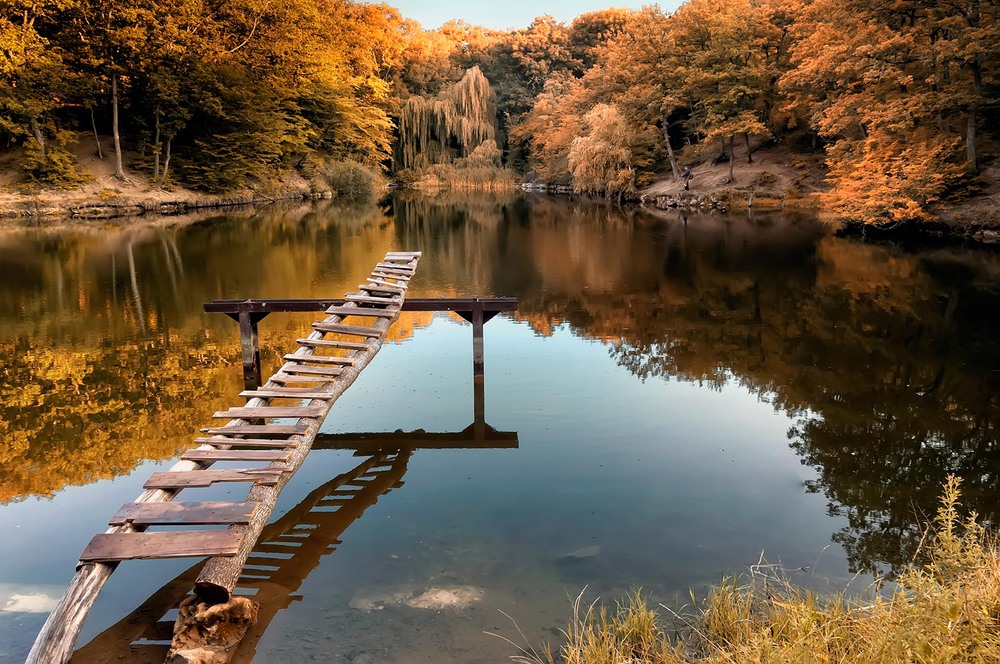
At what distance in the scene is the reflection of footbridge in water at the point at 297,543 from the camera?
166 inches

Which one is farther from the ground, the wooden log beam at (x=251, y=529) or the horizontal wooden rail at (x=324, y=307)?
the horizontal wooden rail at (x=324, y=307)

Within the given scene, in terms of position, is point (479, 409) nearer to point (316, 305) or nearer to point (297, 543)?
point (316, 305)

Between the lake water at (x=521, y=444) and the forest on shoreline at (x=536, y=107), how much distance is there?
7.11m

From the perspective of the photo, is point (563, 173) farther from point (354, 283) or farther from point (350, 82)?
point (354, 283)

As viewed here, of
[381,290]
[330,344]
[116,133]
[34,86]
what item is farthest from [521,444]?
[34,86]

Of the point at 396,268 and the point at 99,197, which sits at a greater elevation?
the point at 99,197

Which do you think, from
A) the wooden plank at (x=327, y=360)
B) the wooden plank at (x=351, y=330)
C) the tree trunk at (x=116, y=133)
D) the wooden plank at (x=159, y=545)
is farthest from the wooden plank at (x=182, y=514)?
the tree trunk at (x=116, y=133)

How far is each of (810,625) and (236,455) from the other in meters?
4.16

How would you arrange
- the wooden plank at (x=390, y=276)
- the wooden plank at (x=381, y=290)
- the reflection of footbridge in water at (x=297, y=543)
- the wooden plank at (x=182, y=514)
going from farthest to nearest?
the wooden plank at (x=390, y=276) → the wooden plank at (x=381, y=290) → the wooden plank at (x=182, y=514) → the reflection of footbridge in water at (x=297, y=543)

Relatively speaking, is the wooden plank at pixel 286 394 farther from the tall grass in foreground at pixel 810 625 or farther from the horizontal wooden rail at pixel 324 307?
the tall grass in foreground at pixel 810 625

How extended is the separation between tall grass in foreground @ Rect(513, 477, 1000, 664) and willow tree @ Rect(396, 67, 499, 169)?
53.0 meters

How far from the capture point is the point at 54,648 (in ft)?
11.7

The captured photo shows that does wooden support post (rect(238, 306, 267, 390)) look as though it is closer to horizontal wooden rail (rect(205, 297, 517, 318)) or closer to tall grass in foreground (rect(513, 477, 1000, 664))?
horizontal wooden rail (rect(205, 297, 517, 318))

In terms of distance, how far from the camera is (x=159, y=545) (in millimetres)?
4215
